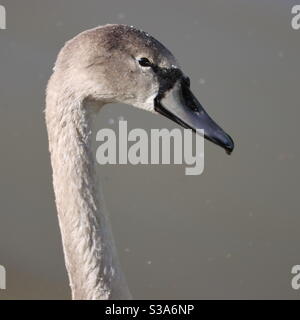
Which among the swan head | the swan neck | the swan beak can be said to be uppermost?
the swan head

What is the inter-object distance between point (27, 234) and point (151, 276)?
2.34ft

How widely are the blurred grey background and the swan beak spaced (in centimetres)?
157

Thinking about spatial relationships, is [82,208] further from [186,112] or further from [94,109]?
[186,112]

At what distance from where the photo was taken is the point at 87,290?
2.65 meters

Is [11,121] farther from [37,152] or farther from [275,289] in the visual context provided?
[275,289]

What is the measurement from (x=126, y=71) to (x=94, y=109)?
171mm

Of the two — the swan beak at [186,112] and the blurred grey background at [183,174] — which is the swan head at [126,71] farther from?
the blurred grey background at [183,174]

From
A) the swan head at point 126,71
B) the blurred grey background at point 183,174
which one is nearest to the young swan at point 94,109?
the swan head at point 126,71

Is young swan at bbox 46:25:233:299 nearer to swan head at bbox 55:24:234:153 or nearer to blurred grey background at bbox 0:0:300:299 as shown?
swan head at bbox 55:24:234:153

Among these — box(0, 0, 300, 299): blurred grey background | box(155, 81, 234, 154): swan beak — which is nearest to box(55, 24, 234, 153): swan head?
box(155, 81, 234, 154): swan beak

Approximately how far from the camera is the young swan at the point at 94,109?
258cm

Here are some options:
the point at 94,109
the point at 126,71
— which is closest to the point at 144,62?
the point at 126,71

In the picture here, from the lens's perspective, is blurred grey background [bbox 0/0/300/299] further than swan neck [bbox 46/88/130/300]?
Yes

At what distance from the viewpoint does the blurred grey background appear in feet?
13.7
